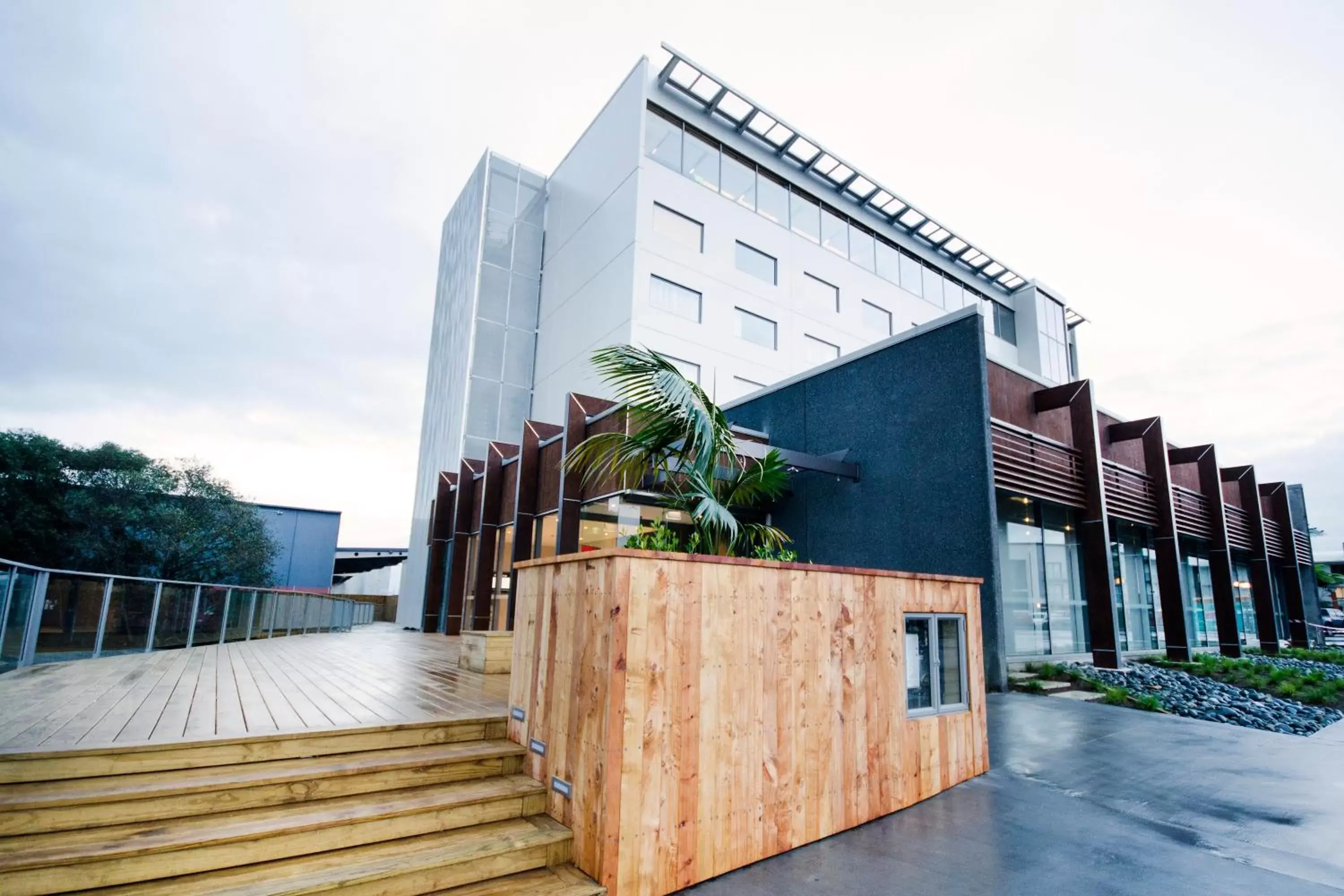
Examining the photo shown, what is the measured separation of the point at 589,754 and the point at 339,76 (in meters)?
20.6

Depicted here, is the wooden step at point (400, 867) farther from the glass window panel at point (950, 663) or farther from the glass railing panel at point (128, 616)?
the glass railing panel at point (128, 616)

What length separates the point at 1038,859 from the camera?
3021 mm

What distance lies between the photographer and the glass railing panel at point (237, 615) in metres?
10.1

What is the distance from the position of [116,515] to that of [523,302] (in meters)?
18.6

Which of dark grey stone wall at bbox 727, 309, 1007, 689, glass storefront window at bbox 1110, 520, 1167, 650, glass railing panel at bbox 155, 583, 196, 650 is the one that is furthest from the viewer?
glass storefront window at bbox 1110, 520, 1167, 650

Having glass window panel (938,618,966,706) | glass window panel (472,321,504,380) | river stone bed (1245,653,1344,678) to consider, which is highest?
glass window panel (472,321,504,380)

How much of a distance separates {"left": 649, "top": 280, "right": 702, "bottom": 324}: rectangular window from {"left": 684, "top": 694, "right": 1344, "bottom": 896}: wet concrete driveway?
1334 cm

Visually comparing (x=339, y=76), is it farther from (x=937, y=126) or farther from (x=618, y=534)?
(x=937, y=126)

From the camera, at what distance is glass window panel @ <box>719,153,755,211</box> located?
18.5m

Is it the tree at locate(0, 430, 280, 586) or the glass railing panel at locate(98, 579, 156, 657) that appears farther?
the tree at locate(0, 430, 280, 586)

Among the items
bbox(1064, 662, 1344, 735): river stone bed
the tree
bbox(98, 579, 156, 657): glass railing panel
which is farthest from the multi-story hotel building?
the tree

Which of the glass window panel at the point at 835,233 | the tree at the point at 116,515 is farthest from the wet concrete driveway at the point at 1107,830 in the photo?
the tree at the point at 116,515

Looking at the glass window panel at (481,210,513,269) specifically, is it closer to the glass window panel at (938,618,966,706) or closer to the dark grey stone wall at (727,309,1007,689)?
the dark grey stone wall at (727,309,1007,689)

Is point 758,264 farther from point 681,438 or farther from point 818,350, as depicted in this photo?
point 681,438
